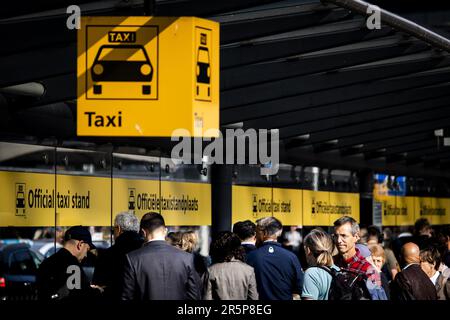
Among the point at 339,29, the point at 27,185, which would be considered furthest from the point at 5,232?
the point at 339,29

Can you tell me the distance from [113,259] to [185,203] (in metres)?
6.06

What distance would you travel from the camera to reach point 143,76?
25.1 feet

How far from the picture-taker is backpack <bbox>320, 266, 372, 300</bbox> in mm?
8188

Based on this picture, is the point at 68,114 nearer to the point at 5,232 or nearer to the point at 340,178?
the point at 5,232

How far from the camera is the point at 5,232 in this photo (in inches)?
444

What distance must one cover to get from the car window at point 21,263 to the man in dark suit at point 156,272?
4567 millimetres

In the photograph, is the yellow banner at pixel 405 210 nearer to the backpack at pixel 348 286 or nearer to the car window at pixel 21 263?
the car window at pixel 21 263

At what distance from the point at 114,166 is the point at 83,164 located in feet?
2.94

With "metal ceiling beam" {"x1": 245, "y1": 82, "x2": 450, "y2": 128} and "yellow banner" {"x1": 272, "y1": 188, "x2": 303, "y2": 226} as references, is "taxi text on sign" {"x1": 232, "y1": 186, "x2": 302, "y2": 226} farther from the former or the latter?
"metal ceiling beam" {"x1": 245, "y1": 82, "x2": 450, "y2": 128}

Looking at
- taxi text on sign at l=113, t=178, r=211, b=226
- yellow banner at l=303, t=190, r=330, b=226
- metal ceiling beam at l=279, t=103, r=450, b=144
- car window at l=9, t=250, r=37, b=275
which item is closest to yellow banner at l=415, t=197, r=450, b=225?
yellow banner at l=303, t=190, r=330, b=226

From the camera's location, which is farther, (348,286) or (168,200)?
(168,200)

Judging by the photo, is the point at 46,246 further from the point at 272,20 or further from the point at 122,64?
the point at 122,64

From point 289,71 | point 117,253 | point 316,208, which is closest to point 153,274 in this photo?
point 117,253

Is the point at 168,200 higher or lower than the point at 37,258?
higher
